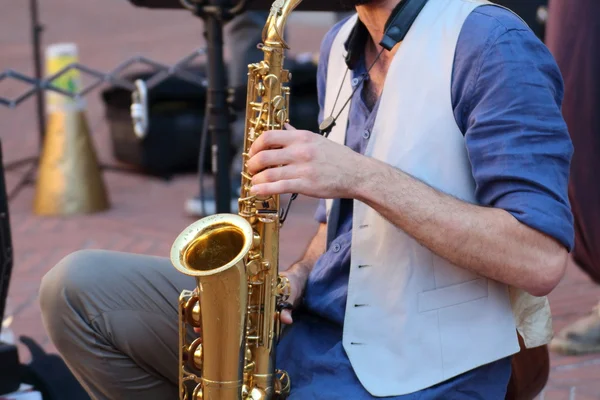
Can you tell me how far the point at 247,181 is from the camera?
187 cm

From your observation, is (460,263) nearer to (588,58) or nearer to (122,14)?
(588,58)

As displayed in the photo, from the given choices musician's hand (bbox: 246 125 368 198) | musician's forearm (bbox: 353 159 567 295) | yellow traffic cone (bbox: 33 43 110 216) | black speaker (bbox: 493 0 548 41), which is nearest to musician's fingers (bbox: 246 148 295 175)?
musician's hand (bbox: 246 125 368 198)

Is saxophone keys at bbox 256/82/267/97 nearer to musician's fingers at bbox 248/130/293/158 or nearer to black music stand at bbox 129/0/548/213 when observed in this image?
musician's fingers at bbox 248/130/293/158

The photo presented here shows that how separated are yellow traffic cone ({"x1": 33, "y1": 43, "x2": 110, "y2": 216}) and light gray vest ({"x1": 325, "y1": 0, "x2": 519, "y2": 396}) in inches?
148

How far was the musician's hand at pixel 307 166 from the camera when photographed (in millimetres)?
1642

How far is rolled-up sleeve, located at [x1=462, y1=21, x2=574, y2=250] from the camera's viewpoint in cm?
159

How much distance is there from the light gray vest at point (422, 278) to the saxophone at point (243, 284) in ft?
0.65

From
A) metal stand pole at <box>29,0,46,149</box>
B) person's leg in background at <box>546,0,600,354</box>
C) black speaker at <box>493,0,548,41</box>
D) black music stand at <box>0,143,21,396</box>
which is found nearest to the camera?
black music stand at <box>0,143,21,396</box>

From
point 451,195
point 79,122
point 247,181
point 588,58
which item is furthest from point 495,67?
point 79,122

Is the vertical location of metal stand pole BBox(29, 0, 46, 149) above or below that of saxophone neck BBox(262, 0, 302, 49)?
below

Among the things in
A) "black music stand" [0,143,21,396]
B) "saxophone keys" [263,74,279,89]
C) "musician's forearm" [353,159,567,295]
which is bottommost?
"black music stand" [0,143,21,396]

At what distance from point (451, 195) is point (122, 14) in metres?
12.8

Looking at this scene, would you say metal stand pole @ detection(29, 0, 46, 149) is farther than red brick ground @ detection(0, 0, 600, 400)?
Yes

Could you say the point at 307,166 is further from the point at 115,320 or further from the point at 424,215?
the point at 115,320
